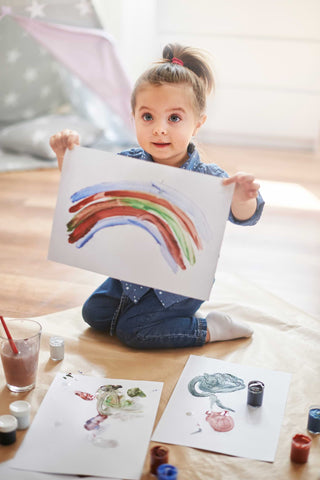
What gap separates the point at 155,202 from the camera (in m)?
1.31

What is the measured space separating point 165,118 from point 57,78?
1.93 m

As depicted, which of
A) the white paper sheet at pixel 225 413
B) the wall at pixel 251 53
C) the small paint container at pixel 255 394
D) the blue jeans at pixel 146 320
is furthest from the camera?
the wall at pixel 251 53

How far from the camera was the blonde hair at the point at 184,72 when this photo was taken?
4.40 feet

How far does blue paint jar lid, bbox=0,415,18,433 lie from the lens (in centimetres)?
106

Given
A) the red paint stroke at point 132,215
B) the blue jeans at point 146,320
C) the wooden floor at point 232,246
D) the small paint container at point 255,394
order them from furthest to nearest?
1. the wooden floor at point 232,246
2. the blue jeans at point 146,320
3. the red paint stroke at point 132,215
4. the small paint container at point 255,394

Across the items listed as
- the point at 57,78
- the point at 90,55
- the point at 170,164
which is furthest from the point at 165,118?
the point at 57,78

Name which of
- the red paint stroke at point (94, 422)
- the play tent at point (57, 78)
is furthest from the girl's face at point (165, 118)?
the play tent at point (57, 78)

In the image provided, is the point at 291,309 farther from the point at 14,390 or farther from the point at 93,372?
the point at 14,390

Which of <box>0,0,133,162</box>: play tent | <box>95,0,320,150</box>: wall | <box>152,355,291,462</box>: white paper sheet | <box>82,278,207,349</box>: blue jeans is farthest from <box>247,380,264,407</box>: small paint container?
<box>95,0,320,150</box>: wall

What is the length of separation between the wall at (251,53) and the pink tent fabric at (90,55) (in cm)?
29

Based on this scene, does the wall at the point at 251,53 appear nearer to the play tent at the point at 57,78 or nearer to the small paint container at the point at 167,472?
the play tent at the point at 57,78

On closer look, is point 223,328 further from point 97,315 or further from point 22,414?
point 22,414

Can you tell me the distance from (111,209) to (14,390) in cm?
41

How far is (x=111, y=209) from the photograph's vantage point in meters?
1.34
